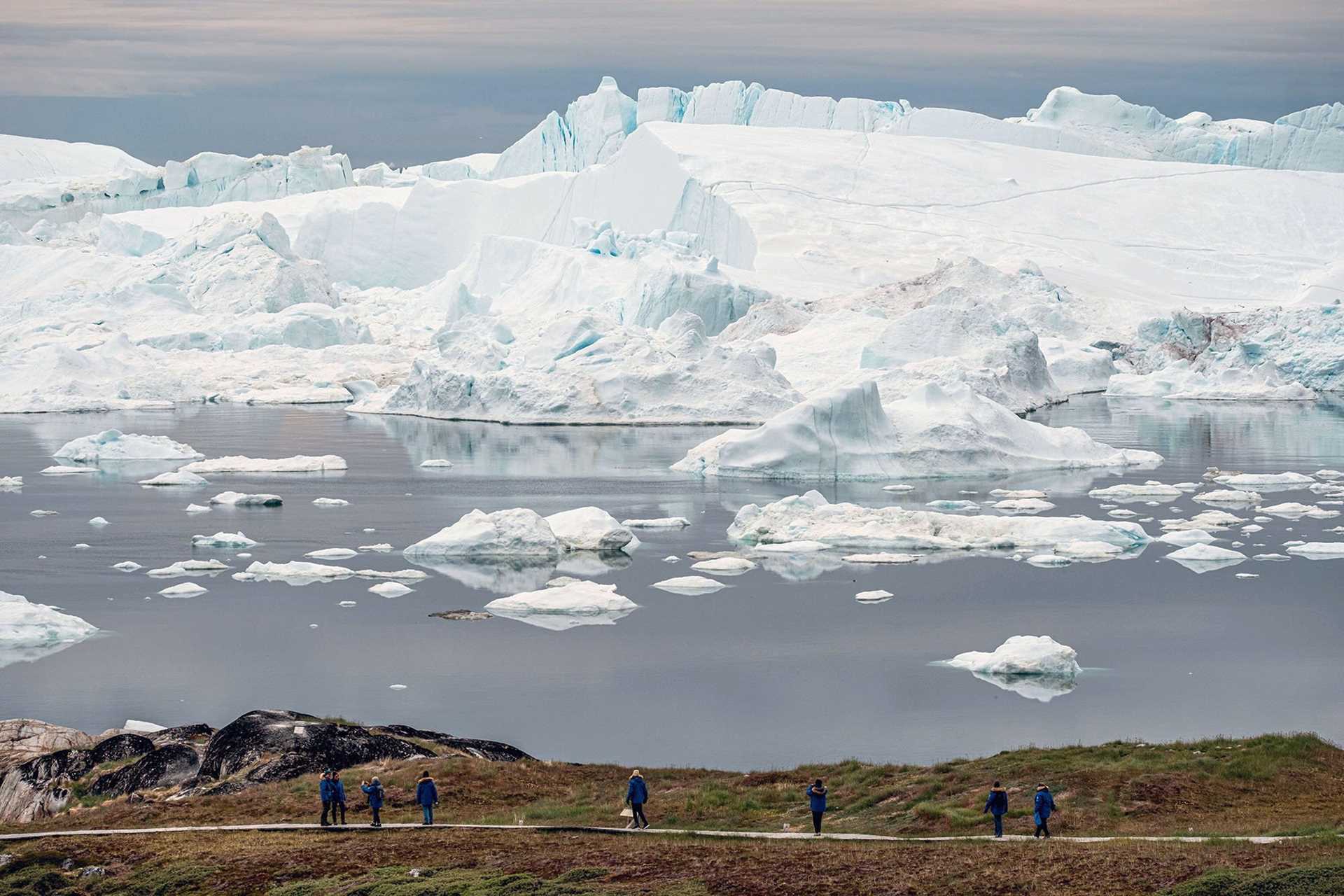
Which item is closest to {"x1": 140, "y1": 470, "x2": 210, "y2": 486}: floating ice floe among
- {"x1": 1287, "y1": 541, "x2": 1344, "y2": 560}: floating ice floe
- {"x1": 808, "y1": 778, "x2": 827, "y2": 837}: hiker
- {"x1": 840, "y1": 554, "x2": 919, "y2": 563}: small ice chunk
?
{"x1": 840, "y1": 554, "x2": 919, "y2": 563}: small ice chunk

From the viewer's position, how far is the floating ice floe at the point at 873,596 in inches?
1016

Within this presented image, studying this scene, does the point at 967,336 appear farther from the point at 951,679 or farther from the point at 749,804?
the point at 749,804

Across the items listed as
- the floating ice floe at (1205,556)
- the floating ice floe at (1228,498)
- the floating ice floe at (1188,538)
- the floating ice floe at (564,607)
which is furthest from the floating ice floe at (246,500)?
the floating ice floe at (1228,498)

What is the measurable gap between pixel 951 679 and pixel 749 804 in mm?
7549

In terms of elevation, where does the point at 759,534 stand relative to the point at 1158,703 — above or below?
above

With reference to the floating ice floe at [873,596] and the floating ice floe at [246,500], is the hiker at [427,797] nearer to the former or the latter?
the floating ice floe at [873,596]

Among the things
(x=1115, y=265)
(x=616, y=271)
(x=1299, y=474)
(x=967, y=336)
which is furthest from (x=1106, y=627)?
(x=1115, y=265)

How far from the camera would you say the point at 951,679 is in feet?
69.0

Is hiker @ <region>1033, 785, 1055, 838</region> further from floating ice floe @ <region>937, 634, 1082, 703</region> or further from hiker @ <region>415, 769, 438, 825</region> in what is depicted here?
floating ice floe @ <region>937, 634, 1082, 703</region>

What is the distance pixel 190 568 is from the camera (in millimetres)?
28234

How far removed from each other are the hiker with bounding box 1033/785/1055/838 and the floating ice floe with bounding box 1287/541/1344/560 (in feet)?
62.4

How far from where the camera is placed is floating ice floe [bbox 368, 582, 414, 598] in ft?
86.1

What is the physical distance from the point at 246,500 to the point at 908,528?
14772 mm

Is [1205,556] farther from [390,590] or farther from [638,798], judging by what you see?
[638,798]
